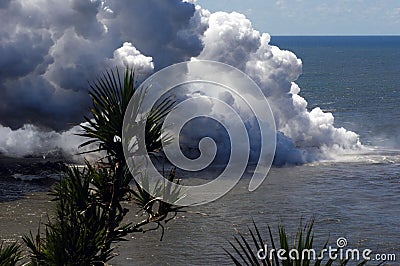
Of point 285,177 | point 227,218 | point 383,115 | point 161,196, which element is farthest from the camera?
point 383,115

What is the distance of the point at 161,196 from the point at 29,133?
3215 cm

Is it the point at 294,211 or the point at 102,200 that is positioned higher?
the point at 294,211

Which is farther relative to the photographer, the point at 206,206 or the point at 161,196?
the point at 206,206

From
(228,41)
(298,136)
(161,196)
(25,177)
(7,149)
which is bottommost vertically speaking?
(161,196)

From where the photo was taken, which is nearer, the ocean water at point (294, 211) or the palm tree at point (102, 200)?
the palm tree at point (102, 200)

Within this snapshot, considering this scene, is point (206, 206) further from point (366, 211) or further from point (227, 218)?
point (366, 211)

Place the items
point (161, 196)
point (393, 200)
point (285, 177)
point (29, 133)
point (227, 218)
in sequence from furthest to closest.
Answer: point (29, 133) < point (285, 177) < point (393, 200) < point (227, 218) < point (161, 196)

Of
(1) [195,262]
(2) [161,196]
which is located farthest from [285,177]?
(2) [161,196]

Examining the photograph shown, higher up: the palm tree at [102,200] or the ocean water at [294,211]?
the ocean water at [294,211]

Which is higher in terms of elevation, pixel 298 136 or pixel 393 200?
pixel 298 136

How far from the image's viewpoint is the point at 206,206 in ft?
96.1

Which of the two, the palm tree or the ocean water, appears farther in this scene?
the ocean water

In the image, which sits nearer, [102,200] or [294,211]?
[102,200]

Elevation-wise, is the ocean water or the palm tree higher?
Answer: the ocean water
